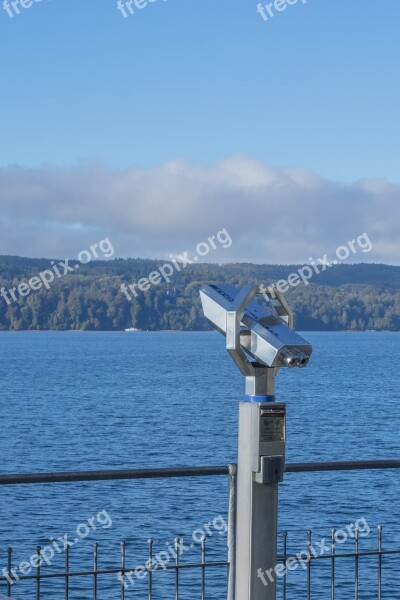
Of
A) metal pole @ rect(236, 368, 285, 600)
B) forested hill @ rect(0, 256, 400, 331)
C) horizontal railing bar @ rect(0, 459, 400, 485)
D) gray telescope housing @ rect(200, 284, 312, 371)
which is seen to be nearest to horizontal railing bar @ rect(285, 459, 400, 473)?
horizontal railing bar @ rect(0, 459, 400, 485)

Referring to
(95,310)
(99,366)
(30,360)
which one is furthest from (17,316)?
(99,366)

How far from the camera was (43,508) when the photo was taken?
87.8 ft

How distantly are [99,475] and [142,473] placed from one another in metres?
0.22

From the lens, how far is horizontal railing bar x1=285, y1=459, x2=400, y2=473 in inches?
168

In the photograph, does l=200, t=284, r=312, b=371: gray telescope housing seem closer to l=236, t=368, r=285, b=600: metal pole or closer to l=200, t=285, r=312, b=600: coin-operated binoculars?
l=200, t=285, r=312, b=600: coin-operated binoculars

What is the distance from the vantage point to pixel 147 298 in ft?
424

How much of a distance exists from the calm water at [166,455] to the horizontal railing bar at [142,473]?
43.7ft

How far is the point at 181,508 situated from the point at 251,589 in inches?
915

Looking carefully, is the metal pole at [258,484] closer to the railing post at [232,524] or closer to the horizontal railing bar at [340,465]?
the railing post at [232,524]

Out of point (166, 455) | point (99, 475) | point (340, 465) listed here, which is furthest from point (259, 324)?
point (166, 455)

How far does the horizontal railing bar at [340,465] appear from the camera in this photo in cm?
427

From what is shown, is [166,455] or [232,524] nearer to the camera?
[232,524]

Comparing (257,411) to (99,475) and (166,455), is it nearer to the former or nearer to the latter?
(99,475)

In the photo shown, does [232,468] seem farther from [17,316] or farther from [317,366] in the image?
[17,316]
